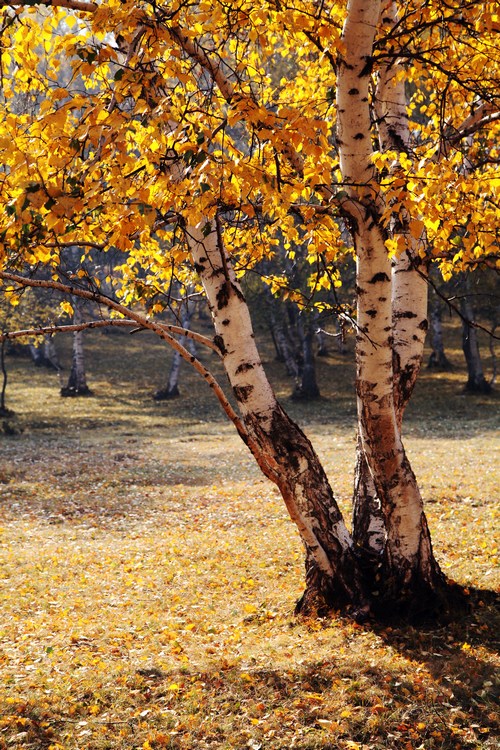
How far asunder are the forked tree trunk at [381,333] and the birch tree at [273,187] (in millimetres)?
15

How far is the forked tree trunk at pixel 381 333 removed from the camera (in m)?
5.20

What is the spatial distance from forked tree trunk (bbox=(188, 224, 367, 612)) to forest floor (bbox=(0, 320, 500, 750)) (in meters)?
0.46

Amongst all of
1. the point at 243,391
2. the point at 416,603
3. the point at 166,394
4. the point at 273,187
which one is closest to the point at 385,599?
the point at 416,603

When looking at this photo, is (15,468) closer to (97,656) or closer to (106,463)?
(106,463)

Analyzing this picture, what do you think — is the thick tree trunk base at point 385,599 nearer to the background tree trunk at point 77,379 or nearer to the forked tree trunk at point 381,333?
the forked tree trunk at point 381,333

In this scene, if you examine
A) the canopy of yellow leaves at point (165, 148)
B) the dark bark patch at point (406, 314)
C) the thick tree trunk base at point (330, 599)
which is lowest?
the thick tree trunk base at point (330, 599)

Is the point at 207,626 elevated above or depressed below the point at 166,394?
below

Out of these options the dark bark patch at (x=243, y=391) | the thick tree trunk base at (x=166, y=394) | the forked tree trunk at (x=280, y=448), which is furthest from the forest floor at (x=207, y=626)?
the thick tree trunk base at (x=166, y=394)

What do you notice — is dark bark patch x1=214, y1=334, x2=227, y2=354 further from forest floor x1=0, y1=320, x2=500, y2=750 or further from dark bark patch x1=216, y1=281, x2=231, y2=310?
forest floor x1=0, y1=320, x2=500, y2=750

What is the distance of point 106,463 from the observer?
60.6ft

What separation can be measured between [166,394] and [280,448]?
27.5 meters

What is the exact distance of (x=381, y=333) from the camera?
578cm

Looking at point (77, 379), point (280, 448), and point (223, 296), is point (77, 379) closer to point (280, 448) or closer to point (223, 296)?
point (280, 448)

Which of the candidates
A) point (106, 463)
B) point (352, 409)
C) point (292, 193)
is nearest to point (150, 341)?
point (352, 409)
